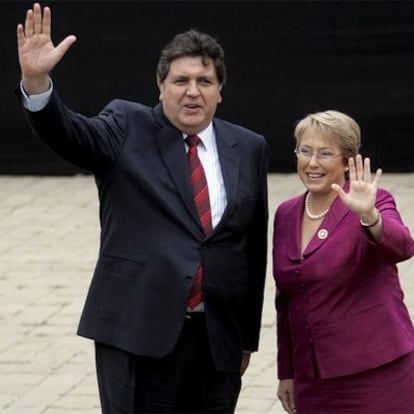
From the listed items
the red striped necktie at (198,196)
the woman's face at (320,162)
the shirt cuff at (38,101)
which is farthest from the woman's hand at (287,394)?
the shirt cuff at (38,101)

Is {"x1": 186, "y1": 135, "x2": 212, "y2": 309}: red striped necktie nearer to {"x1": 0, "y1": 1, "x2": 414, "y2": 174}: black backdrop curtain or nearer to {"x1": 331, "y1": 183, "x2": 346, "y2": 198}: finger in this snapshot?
{"x1": 331, "y1": 183, "x2": 346, "y2": 198}: finger

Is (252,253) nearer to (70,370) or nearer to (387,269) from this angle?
(387,269)

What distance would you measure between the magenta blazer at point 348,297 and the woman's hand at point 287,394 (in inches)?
8.8

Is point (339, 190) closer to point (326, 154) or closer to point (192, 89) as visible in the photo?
point (326, 154)

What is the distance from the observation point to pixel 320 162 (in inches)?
185

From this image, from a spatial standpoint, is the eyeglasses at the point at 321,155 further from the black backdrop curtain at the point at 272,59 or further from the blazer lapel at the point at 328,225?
the black backdrop curtain at the point at 272,59

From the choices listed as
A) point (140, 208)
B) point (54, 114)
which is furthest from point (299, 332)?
point (54, 114)

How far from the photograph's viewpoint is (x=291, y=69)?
1130 centimetres

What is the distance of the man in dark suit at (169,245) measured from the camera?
4.71 m

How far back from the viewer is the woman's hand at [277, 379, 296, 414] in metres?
4.96

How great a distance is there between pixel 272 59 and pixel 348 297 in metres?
6.80

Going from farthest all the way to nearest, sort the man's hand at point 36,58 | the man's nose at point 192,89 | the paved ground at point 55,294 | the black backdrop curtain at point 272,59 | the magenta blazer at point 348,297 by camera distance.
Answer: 1. the black backdrop curtain at point 272,59
2. the paved ground at point 55,294
3. the man's nose at point 192,89
4. the magenta blazer at point 348,297
5. the man's hand at point 36,58

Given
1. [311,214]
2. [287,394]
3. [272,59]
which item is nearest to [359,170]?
[311,214]

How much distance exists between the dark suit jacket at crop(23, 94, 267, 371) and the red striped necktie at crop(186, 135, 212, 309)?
0.03 m
